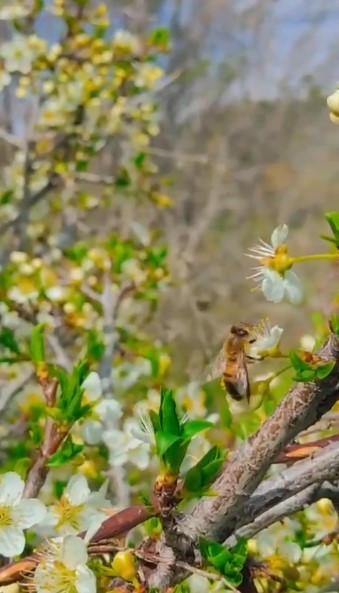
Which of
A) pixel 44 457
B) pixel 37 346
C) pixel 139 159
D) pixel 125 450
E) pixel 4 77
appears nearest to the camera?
pixel 44 457

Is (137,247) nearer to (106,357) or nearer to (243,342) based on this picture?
(106,357)

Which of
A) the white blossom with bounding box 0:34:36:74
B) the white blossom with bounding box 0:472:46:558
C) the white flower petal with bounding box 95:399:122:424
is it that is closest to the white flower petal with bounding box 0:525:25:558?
the white blossom with bounding box 0:472:46:558

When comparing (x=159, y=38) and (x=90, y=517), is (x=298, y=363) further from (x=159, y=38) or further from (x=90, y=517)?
(x=159, y=38)

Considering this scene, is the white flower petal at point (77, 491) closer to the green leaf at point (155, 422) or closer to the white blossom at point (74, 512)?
the white blossom at point (74, 512)

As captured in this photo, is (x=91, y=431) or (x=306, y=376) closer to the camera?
(x=306, y=376)

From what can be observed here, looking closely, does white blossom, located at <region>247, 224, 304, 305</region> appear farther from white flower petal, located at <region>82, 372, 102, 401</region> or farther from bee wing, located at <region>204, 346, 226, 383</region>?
white flower petal, located at <region>82, 372, 102, 401</region>

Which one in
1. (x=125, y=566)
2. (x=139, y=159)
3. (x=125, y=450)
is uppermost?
(x=125, y=566)

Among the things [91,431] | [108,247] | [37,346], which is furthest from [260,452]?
[108,247]
